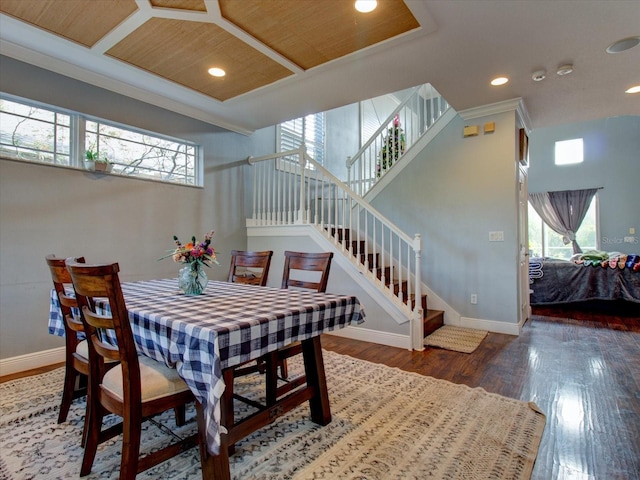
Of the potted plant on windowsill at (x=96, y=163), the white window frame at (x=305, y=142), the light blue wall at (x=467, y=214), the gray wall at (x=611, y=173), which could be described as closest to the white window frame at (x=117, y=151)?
the potted plant on windowsill at (x=96, y=163)

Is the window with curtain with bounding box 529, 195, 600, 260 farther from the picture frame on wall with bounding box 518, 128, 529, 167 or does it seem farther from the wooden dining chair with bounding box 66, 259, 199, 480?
the wooden dining chair with bounding box 66, 259, 199, 480

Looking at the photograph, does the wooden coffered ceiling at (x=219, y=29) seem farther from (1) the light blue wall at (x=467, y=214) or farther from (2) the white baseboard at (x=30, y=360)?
(2) the white baseboard at (x=30, y=360)

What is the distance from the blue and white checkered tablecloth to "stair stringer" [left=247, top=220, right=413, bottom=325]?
153 cm

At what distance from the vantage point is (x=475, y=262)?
4.14m

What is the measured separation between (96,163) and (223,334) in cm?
283

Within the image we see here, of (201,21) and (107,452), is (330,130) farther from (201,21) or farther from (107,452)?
(107,452)

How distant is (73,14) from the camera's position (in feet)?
7.62

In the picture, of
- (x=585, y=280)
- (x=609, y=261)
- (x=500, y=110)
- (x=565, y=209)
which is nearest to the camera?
(x=500, y=110)

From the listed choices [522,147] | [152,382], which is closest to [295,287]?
[152,382]

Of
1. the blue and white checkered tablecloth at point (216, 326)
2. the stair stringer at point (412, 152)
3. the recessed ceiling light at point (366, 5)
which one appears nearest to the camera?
the blue and white checkered tablecloth at point (216, 326)

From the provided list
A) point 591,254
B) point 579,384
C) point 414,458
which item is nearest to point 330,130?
point 591,254

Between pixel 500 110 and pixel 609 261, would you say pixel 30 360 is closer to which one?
pixel 500 110

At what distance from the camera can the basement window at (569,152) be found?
26.9ft

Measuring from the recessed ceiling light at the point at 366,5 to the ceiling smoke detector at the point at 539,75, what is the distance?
6.11ft
